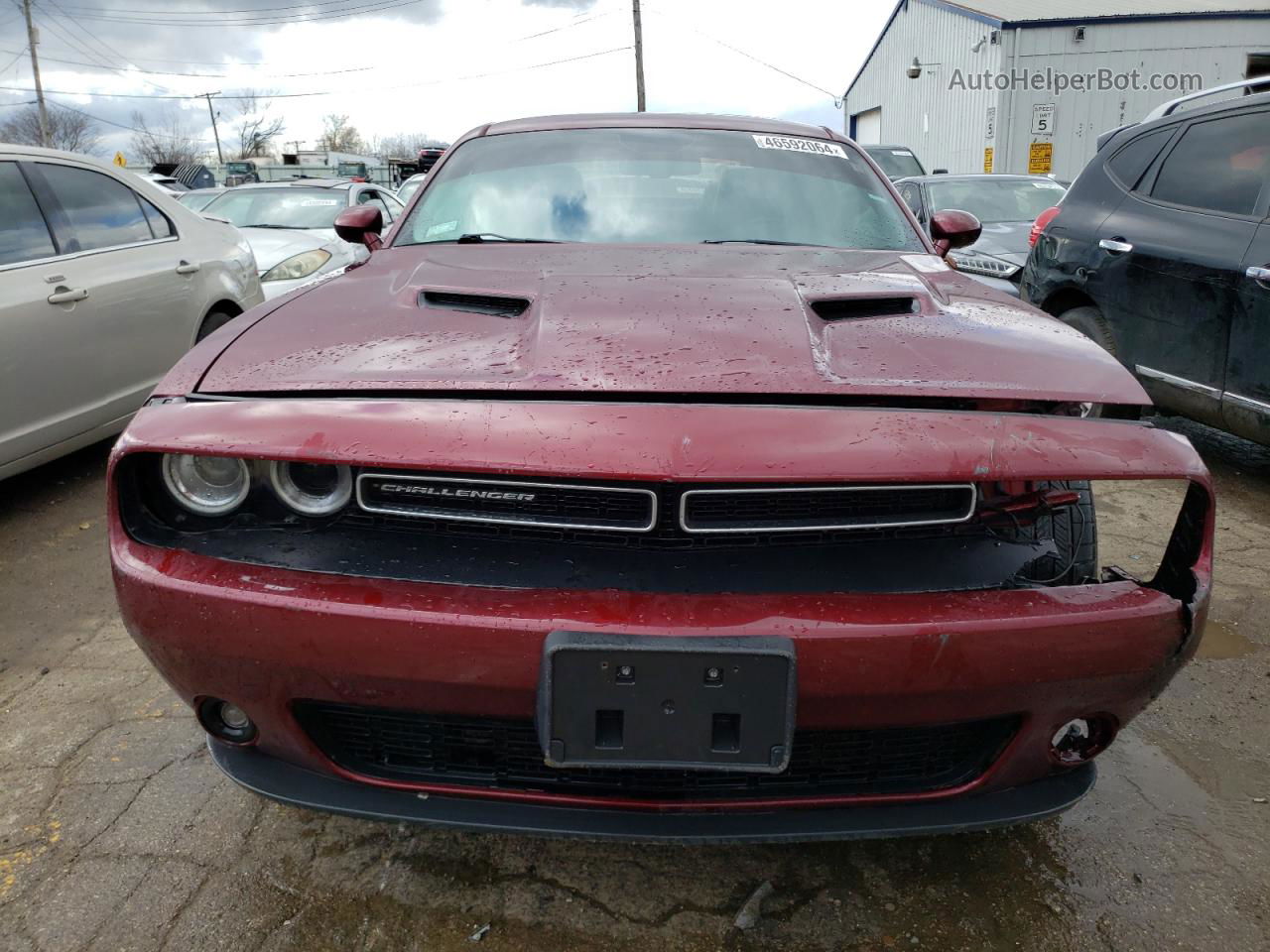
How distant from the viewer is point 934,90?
77.7 feet

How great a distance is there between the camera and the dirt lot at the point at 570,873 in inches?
65.3

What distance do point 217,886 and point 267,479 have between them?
2.68 feet

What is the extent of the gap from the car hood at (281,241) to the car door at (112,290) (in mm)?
2336

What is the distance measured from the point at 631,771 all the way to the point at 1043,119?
22.3m

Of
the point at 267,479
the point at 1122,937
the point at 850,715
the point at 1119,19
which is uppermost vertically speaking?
the point at 1119,19

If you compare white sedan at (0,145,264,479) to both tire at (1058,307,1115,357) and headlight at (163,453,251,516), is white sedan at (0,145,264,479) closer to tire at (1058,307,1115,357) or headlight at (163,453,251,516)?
headlight at (163,453,251,516)

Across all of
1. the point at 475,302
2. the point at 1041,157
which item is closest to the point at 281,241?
the point at 475,302

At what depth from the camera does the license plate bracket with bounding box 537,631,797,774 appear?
1.29m

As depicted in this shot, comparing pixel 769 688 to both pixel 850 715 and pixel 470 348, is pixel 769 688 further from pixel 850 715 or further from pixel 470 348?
pixel 470 348

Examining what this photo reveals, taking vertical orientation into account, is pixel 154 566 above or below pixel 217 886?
above

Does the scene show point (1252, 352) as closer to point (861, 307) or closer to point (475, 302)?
point (861, 307)

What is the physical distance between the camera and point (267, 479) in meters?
1.57

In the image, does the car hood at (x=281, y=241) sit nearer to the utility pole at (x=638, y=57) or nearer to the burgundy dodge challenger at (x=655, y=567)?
the burgundy dodge challenger at (x=655, y=567)

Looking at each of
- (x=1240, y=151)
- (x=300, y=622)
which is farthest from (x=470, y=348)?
(x=1240, y=151)
